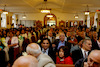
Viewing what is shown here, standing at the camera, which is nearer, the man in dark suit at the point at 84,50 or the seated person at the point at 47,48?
the man in dark suit at the point at 84,50

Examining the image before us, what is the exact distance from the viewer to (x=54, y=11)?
91.1 feet

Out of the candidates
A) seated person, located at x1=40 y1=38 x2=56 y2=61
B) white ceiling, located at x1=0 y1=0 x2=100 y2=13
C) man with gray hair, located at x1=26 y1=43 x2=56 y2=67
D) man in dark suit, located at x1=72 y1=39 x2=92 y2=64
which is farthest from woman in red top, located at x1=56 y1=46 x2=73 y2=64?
white ceiling, located at x1=0 y1=0 x2=100 y2=13

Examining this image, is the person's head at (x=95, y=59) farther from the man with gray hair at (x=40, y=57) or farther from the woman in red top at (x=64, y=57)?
→ the woman in red top at (x=64, y=57)

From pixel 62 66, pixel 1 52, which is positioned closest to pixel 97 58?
pixel 62 66

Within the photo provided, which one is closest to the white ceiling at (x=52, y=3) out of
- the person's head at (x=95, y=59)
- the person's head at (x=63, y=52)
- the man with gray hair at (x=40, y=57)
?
the person's head at (x=63, y=52)

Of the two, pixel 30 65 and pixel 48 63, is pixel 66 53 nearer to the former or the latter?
pixel 48 63

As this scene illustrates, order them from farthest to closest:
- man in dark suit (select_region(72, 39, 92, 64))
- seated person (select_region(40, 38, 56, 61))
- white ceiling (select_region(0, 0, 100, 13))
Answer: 1. white ceiling (select_region(0, 0, 100, 13))
2. seated person (select_region(40, 38, 56, 61))
3. man in dark suit (select_region(72, 39, 92, 64))

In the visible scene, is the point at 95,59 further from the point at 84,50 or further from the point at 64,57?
the point at 84,50

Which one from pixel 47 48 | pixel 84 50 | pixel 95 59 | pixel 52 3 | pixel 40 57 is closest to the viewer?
pixel 95 59

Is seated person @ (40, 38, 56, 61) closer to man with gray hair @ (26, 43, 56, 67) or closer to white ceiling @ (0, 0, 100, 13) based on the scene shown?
man with gray hair @ (26, 43, 56, 67)

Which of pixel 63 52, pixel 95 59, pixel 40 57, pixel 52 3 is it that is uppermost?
pixel 52 3

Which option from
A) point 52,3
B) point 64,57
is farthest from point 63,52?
point 52,3

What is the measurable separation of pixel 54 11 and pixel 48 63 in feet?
83.9

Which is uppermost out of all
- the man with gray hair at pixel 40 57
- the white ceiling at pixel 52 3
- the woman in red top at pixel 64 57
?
the white ceiling at pixel 52 3
